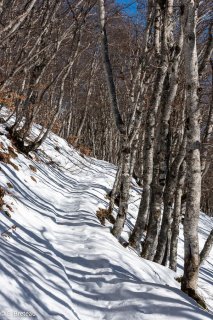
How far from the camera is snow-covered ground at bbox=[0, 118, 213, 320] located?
3.42 metres

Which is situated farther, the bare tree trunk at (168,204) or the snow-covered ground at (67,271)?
the bare tree trunk at (168,204)

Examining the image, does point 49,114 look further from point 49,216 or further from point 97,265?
point 97,265

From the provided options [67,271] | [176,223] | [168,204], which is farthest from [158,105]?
[67,271]

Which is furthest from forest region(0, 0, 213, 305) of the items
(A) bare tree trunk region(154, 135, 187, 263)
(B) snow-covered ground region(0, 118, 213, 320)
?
(B) snow-covered ground region(0, 118, 213, 320)

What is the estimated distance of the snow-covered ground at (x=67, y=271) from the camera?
135 inches

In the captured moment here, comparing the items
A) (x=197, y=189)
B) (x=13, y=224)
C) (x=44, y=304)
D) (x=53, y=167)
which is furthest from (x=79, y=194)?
(x=44, y=304)

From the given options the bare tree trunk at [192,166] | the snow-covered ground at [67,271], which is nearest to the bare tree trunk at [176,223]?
the snow-covered ground at [67,271]

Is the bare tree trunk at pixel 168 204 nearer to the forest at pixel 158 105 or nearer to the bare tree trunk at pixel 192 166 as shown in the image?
the forest at pixel 158 105

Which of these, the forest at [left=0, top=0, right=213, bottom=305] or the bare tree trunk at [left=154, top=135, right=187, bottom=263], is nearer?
the forest at [left=0, top=0, right=213, bottom=305]

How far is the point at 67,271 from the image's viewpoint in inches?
180

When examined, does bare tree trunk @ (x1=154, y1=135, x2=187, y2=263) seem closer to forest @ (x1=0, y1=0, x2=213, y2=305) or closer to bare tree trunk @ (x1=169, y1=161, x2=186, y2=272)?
forest @ (x1=0, y1=0, x2=213, y2=305)

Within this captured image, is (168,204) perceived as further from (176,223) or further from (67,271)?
(67,271)

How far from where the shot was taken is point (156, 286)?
169 inches

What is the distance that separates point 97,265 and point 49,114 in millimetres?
9542
